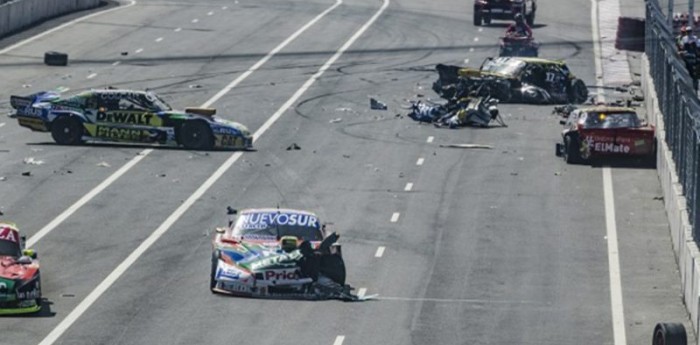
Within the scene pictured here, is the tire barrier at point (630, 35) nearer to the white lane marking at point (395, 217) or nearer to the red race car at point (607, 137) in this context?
the red race car at point (607, 137)

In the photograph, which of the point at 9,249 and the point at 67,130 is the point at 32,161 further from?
the point at 9,249

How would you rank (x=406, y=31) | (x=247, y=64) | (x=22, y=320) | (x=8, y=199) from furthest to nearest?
(x=406, y=31)
(x=247, y=64)
(x=8, y=199)
(x=22, y=320)

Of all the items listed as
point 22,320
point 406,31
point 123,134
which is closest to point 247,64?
point 406,31

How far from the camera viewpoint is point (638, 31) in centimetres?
7581

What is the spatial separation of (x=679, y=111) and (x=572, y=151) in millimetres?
8315

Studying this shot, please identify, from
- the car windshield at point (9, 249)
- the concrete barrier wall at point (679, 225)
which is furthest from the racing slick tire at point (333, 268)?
the concrete barrier wall at point (679, 225)

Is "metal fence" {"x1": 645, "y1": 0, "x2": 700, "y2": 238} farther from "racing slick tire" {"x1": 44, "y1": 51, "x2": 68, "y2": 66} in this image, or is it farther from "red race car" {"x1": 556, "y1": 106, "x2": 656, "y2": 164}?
"racing slick tire" {"x1": 44, "y1": 51, "x2": 68, "y2": 66}

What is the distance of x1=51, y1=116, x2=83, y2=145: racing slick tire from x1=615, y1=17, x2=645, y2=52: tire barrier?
1188 inches

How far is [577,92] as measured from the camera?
62.9 m

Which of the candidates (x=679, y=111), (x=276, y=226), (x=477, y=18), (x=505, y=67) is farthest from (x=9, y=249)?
(x=477, y=18)

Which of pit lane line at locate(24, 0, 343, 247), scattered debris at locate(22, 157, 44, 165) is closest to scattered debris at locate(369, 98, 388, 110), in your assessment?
pit lane line at locate(24, 0, 343, 247)

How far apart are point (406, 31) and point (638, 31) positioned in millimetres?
10201

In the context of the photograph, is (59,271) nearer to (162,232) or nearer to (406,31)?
(162,232)

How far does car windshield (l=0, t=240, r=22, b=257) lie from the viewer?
33.1 metres
